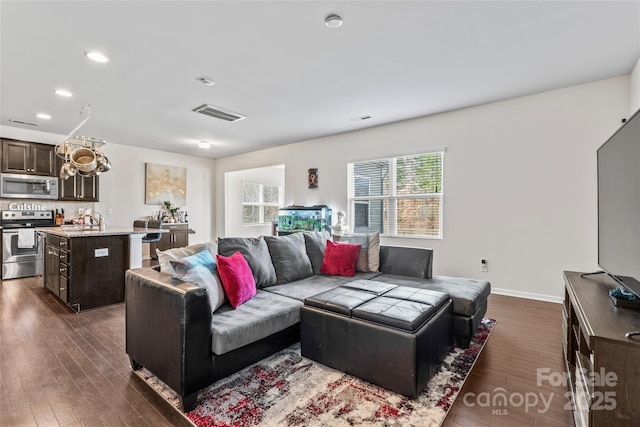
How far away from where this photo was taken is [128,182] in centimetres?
652

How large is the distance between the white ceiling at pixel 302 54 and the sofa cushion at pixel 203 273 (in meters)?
1.76

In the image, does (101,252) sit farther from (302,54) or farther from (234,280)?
(302,54)

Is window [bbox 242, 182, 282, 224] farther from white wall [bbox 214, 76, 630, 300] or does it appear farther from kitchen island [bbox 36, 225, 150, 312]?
white wall [bbox 214, 76, 630, 300]

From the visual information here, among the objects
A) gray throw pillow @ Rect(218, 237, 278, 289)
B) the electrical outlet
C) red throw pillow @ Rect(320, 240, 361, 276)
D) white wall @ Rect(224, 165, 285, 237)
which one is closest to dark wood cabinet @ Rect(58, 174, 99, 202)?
white wall @ Rect(224, 165, 285, 237)

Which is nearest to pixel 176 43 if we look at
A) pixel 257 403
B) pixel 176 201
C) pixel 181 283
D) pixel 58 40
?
pixel 58 40

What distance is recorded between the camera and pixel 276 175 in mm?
9125

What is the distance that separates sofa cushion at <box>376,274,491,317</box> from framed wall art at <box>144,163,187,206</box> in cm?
587

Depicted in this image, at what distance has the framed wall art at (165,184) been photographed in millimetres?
6823

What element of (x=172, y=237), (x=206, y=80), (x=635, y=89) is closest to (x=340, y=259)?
(x=206, y=80)

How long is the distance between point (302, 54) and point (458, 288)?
2.51 m

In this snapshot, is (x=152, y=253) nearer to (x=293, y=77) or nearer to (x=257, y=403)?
(x=293, y=77)

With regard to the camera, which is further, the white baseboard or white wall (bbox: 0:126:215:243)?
white wall (bbox: 0:126:215:243)

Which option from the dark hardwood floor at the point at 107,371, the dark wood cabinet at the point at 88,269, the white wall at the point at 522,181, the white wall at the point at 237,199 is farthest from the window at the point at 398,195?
the dark wood cabinet at the point at 88,269

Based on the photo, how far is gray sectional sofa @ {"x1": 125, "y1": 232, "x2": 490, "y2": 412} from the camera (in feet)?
5.50
